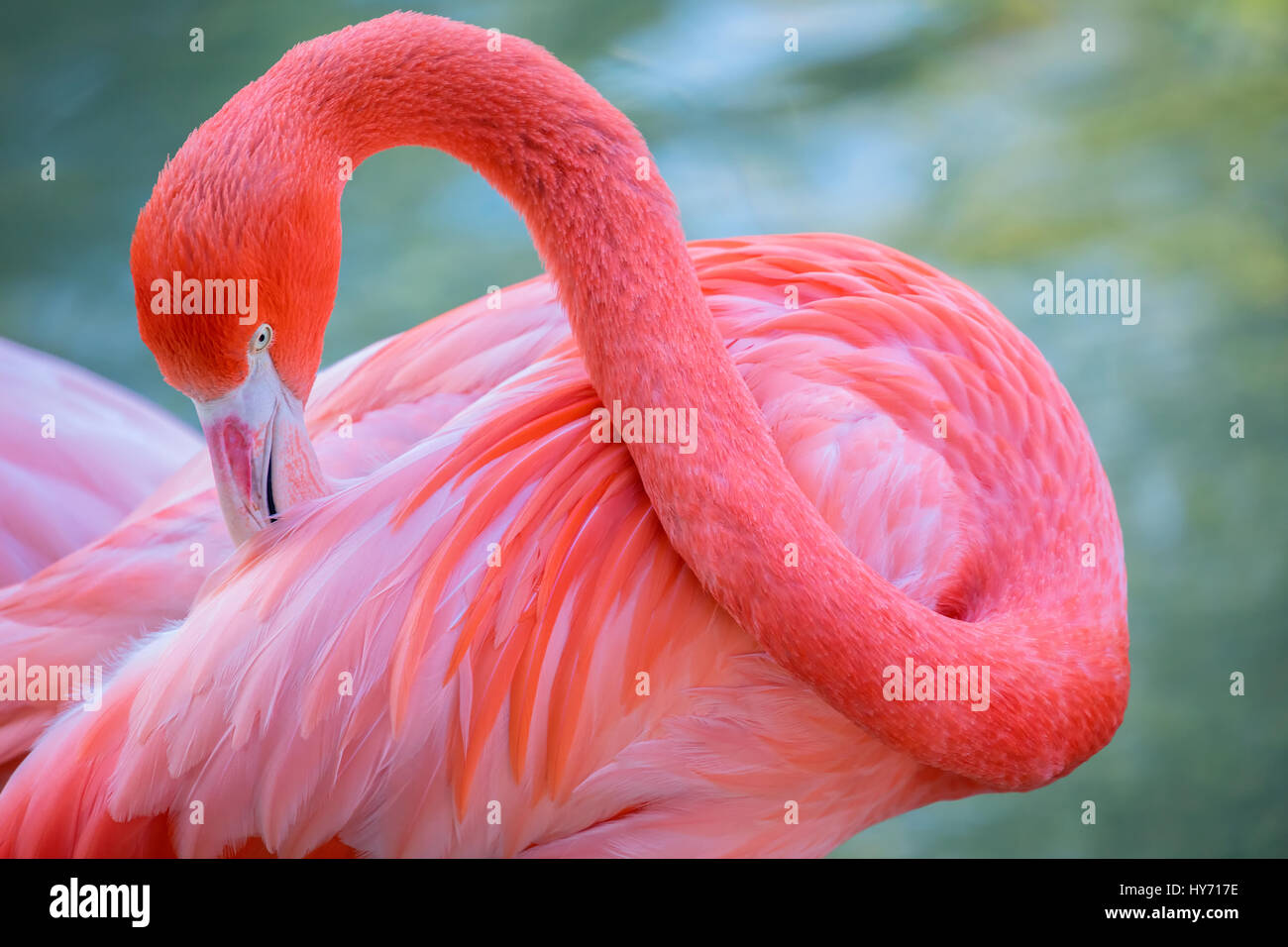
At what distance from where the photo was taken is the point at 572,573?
1.35 m

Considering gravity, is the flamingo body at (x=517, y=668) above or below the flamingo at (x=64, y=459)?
below

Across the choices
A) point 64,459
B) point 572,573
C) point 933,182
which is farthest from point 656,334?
point 933,182

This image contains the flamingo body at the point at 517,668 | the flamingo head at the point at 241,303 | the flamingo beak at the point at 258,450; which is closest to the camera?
the flamingo head at the point at 241,303

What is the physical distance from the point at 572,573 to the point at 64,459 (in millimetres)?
1033

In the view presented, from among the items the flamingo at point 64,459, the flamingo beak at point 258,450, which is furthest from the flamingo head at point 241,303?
the flamingo at point 64,459

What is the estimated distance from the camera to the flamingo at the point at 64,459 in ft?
5.94

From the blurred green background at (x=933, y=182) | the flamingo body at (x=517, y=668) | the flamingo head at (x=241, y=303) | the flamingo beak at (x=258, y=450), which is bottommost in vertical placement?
the flamingo body at (x=517, y=668)

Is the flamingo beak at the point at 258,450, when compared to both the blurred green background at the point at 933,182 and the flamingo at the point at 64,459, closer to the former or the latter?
the flamingo at the point at 64,459

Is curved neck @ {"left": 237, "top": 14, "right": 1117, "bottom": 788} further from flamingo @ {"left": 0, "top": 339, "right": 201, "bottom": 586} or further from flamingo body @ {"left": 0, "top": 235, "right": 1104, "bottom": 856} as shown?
flamingo @ {"left": 0, "top": 339, "right": 201, "bottom": 586}

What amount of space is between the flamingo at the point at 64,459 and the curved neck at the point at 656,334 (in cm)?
93

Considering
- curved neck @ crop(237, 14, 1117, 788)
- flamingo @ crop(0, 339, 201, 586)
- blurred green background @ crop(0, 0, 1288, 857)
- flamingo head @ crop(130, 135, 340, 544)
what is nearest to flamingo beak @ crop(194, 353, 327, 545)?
flamingo head @ crop(130, 135, 340, 544)

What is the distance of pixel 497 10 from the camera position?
127 inches
